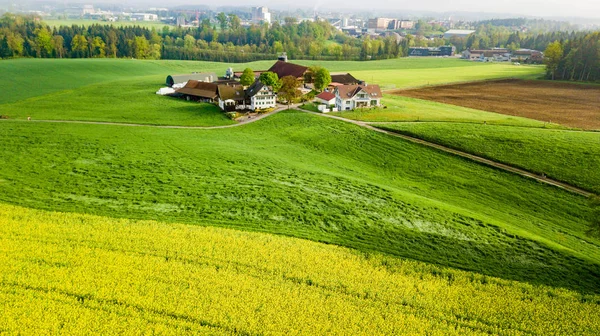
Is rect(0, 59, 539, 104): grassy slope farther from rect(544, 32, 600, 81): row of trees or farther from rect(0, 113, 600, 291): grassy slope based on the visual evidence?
rect(0, 113, 600, 291): grassy slope

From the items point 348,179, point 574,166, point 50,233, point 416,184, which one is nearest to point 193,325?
point 50,233

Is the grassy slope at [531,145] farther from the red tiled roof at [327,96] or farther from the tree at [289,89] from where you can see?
the tree at [289,89]

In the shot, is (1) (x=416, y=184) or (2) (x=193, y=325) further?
(1) (x=416, y=184)

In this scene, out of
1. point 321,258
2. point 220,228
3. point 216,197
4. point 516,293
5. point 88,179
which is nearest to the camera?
point 516,293

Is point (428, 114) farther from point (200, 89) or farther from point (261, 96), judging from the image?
point (200, 89)

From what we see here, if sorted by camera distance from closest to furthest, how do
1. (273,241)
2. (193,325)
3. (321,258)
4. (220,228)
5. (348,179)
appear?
(193,325)
(321,258)
(273,241)
(220,228)
(348,179)

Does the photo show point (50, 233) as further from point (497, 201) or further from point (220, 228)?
point (497, 201)

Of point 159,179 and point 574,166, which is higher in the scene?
point 574,166

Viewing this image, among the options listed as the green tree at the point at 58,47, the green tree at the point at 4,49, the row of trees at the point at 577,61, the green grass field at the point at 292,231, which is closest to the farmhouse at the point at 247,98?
the green grass field at the point at 292,231
